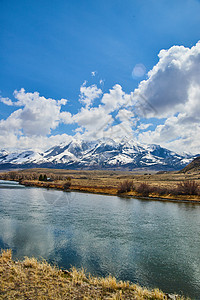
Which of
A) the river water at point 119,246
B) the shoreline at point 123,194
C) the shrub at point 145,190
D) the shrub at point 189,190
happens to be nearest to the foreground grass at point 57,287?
the river water at point 119,246

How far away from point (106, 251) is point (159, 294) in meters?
7.97

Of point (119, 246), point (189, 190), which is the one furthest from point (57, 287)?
point (189, 190)

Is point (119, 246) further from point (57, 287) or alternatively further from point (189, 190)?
point (189, 190)

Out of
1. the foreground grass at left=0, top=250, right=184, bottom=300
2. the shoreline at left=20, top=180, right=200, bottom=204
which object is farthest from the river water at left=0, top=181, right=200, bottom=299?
the shoreline at left=20, top=180, right=200, bottom=204

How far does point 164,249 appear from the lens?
59.8ft

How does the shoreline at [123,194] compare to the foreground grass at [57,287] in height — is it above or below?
below

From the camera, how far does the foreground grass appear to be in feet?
31.0

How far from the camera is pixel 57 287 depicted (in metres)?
10.2

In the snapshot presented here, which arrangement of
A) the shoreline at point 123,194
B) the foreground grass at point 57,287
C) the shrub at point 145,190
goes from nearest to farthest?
the foreground grass at point 57,287, the shoreline at point 123,194, the shrub at point 145,190

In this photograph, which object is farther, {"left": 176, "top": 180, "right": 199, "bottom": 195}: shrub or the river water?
{"left": 176, "top": 180, "right": 199, "bottom": 195}: shrub

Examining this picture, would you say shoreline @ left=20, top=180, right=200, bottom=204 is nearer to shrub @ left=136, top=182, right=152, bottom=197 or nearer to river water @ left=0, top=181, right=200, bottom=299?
shrub @ left=136, top=182, right=152, bottom=197

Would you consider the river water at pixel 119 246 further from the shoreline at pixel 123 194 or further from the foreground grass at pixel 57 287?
the shoreline at pixel 123 194

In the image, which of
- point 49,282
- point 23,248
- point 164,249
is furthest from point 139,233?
point 49,282

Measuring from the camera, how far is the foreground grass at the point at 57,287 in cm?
944
